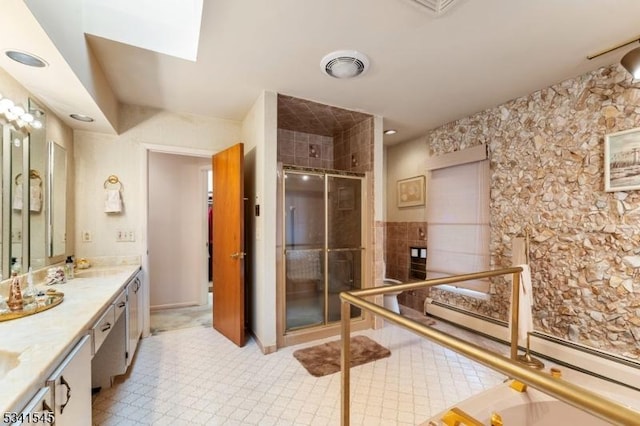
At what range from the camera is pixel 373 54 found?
2.02 metres

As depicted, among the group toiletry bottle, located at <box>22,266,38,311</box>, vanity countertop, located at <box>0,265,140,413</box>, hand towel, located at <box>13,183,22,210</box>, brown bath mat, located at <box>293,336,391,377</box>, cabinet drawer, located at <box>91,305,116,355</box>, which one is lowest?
brown bath mat, located at <box>293,336,391,377</box>

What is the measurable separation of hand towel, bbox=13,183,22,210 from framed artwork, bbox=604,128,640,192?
4.09 m

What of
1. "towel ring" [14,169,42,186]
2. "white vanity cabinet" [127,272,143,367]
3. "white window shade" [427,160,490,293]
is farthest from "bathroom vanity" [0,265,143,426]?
"white window shade" [427,160,490,293]

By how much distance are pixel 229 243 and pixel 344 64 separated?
200cm

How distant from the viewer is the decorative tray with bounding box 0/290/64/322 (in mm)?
1271

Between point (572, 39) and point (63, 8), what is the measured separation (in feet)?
10.0

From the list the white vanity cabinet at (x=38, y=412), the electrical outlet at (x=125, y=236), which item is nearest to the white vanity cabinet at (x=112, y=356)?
the electrical outlet at (x=125, y=236)

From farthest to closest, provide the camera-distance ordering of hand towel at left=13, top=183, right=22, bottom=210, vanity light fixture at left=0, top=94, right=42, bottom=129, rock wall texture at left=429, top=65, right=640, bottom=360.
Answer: rock wall texture at left=429, top=65, right=640, bottom=360, hand towel at left=13, top=183, right=22, bottom=210, vanity light fixture at left=0, top=94, right=42, bottom=129

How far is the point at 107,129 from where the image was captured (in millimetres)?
2674

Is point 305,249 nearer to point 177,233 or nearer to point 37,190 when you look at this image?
point 177,233

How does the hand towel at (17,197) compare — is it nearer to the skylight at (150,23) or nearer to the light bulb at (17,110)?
the light bulb at (17,110)

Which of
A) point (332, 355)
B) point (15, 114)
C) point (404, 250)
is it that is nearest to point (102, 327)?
point (15, 114)

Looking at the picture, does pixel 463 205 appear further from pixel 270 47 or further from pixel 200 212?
A: pixel 200 212

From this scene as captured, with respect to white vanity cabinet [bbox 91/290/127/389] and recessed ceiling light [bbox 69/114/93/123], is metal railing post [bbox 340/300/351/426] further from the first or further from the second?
recessed ceiling light [bbox 69/114/93/123]
